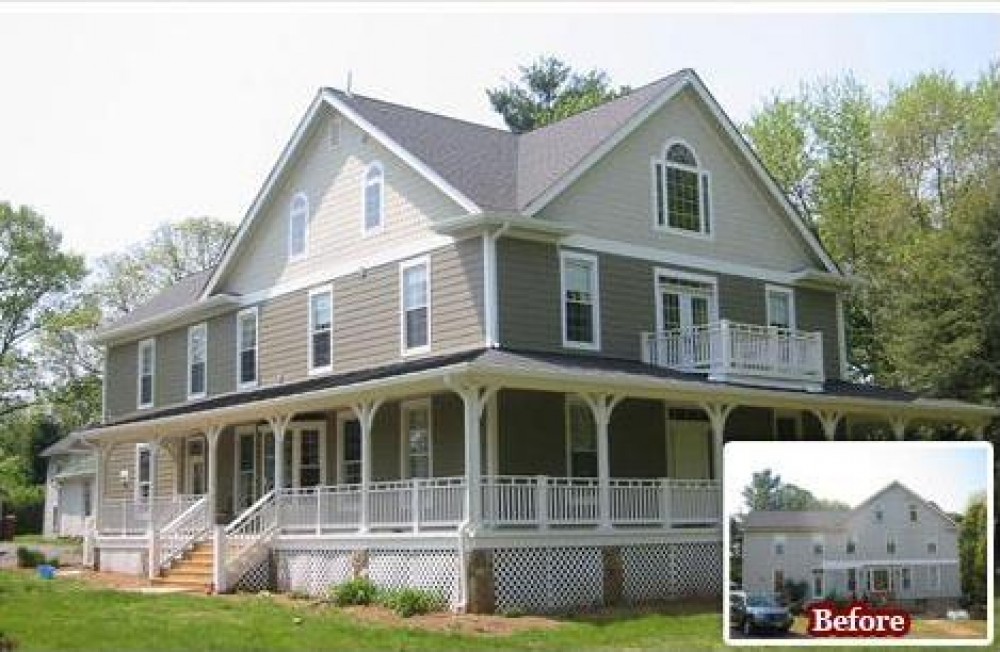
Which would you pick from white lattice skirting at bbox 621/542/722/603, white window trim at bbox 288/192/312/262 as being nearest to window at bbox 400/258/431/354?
white window trim at bbox 288/192/312/262

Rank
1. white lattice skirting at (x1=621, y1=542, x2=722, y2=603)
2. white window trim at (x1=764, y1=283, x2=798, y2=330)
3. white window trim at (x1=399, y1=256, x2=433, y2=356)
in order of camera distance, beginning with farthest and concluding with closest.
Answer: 1. white window trim at (x1=764, y1=283, x2=798, y2=330)
2. white window trim at (x1=399, y1=256, x2=433, y2=356)
3. white lattice skirting at (x1=621, y1=542, x2=722, y2=603)

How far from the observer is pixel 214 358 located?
28641 millimetres

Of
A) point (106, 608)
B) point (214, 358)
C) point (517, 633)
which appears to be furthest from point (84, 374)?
point (517, 633)

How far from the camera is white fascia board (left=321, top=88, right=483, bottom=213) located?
20.9 metres

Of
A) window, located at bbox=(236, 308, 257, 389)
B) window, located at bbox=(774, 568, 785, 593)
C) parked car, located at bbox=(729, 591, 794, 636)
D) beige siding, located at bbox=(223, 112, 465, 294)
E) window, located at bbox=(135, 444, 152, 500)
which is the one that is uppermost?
beige siding, located at bbox=(223, 112, 465, 294)

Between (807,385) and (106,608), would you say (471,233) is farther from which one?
(106,608)

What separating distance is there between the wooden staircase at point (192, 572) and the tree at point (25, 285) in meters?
36.2

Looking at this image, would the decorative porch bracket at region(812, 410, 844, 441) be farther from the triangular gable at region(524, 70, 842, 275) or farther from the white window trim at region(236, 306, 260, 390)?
the white window trim at region(236, 306, 260, 390)

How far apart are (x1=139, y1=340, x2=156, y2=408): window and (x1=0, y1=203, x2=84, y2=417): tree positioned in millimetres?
26315

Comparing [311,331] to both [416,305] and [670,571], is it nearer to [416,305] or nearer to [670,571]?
[416,305]

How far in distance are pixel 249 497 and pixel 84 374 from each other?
121ft

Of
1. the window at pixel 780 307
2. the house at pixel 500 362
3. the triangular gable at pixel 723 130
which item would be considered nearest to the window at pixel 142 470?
the house at pixel 500 362

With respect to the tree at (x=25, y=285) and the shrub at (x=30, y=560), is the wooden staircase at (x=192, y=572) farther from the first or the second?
the tree at (x=25, y=285)

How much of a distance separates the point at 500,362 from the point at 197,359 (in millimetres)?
13459
